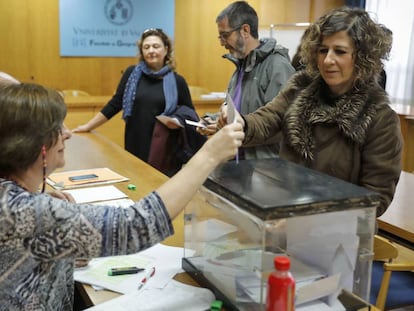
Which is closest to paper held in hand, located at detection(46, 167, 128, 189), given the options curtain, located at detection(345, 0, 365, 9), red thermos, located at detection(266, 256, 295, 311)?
red thermos, located at detection(266, 256, 295, 311)

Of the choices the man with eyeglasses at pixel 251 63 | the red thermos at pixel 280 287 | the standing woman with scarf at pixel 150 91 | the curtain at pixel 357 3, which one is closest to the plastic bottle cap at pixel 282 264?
the red thermos at pixel 280 287

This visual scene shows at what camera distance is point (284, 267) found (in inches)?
40.7

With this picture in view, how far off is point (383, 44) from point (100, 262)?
3.60 ft

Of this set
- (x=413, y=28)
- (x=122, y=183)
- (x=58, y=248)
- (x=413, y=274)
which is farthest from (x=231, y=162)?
(x=413, y=28)

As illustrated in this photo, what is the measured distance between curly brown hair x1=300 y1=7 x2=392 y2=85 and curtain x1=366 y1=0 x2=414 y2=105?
4424 mm

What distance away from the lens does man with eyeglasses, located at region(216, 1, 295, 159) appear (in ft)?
8.21

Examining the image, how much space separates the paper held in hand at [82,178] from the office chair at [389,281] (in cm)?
118

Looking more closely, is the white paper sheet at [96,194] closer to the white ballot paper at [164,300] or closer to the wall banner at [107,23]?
the white ballot paper at [164,300]

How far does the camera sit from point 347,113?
161cm

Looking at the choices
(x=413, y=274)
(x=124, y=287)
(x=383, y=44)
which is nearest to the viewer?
(x=124, y=287)

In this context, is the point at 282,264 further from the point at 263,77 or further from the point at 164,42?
the point at 164,42

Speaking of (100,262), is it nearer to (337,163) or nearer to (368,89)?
(337,163)

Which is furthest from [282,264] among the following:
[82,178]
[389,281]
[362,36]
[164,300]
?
[82,178]

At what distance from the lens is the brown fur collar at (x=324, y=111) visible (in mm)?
1594
